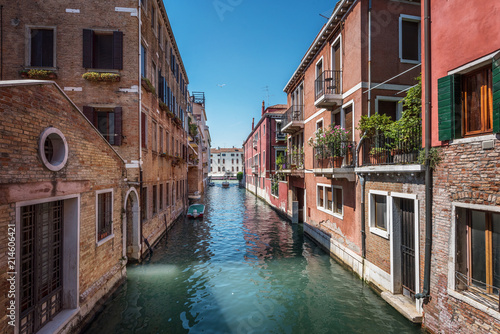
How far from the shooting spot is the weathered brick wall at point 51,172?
3.77 meters

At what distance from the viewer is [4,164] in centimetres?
373

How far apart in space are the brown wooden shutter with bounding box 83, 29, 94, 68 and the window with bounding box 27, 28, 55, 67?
3.97ft

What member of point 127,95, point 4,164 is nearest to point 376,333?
point 4,164

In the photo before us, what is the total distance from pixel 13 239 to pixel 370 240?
A: 27.5ft

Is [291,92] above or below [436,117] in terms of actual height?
above

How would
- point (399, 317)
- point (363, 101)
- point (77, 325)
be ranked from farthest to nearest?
point (363, 101)
point (399, 317)
point (77, 325)

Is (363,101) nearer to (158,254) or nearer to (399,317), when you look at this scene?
(399,317)

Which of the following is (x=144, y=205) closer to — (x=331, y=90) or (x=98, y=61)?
(x=98, y=61)

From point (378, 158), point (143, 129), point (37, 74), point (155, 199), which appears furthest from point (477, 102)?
point (37, 74)

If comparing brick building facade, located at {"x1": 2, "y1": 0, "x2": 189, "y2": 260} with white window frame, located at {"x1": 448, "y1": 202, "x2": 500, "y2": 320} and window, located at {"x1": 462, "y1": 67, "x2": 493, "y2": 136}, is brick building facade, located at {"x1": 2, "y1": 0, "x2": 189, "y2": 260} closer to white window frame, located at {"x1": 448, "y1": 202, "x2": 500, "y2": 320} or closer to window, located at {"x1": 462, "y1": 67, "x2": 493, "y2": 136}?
white window frame, located at {"x1": 448, "y1": 202, "x2": 500, "y2": 320}

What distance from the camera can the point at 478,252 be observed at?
4.72 m

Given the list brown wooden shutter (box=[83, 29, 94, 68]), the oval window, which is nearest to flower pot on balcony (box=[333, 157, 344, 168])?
the oval window

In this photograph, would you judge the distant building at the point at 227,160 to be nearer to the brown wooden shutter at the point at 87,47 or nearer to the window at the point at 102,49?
the window at the point at 102,49

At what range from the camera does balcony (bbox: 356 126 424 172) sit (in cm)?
631
